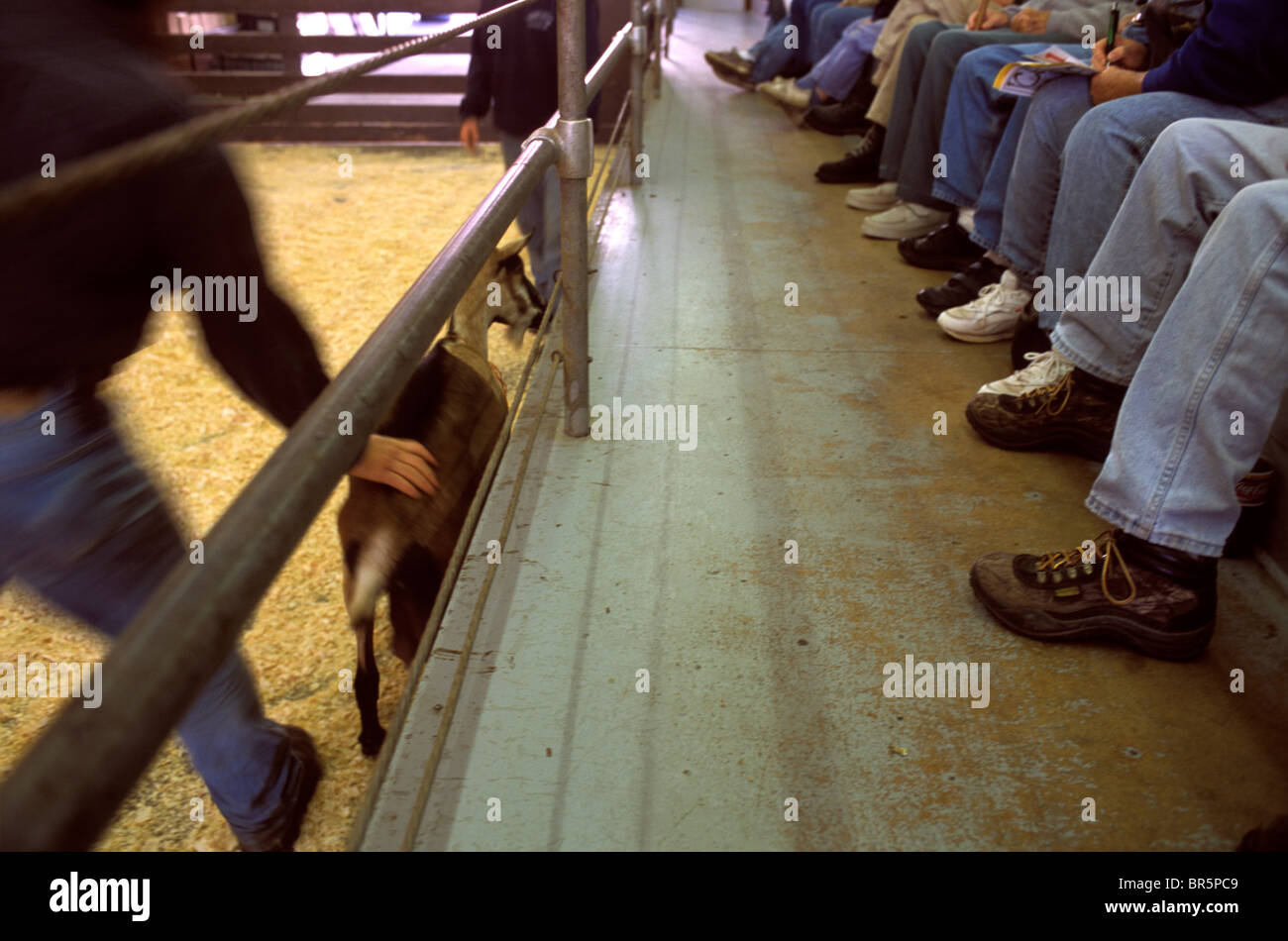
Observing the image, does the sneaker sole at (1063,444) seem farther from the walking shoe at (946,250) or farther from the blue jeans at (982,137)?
the walking shoe at (946,250)

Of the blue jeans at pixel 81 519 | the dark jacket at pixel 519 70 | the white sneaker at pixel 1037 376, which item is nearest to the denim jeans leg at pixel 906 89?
A: the dark jacket at pixel 519 70

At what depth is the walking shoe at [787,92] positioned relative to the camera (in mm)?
4715

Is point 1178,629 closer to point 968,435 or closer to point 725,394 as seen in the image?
point 968,435

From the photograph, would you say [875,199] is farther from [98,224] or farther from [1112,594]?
[98,224]

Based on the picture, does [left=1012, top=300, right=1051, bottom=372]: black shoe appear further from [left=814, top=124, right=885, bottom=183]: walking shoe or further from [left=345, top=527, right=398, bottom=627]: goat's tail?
[left=814, top=124, right=885, bottom=183]: walking shoe

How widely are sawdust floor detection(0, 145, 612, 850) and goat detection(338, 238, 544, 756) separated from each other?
0.61 ft

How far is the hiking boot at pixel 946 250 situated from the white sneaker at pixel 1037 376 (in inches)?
36.8

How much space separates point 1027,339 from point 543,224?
1.91m

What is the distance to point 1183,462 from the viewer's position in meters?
1.18

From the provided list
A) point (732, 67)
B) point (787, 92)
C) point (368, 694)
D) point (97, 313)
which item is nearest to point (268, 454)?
point (368, 694)
